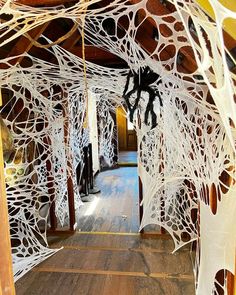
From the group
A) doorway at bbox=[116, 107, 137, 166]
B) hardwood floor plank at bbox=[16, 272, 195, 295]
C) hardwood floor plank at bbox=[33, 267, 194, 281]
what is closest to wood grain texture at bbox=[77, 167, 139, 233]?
hardwood floor plank at bbox=[33, 267, 194, 281]

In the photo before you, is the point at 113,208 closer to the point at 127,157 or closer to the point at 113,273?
the point at 113,273

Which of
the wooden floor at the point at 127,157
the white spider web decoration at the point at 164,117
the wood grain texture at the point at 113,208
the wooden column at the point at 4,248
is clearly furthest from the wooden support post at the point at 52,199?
the wooden floor at the point at 127,157

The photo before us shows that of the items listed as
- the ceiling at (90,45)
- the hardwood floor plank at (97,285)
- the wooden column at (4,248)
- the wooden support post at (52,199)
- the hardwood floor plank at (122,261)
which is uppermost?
the ceiling at (90,45)

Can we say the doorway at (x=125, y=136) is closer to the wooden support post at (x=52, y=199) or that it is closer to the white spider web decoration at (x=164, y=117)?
the white spider web decoration at (x=164, y=117)

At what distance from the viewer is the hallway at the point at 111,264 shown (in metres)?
2.75

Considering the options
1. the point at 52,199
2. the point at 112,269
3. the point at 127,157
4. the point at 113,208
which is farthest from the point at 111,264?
the point at 127,157

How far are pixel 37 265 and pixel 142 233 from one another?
1.44 m

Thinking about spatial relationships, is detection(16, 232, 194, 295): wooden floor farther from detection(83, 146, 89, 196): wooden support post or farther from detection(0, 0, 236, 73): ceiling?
detection(0, 0, 236, 73): ceiling

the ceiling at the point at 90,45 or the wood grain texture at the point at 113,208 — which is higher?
the ceiling at the point at 90,45

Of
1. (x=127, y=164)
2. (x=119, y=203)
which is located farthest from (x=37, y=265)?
(x=127, y=164)

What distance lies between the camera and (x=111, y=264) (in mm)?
3150

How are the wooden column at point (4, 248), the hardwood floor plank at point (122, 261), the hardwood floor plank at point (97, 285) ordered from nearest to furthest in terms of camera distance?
1. the wooden column at point (4, 248)
2. the hardwood floor plank at point (97, 285)
3. the hardwood floor plank at point (122, 261)

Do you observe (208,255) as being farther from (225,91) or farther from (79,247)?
(79,247)

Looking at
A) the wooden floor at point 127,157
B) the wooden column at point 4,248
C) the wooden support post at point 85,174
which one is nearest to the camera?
the wooden column at point 4,248
